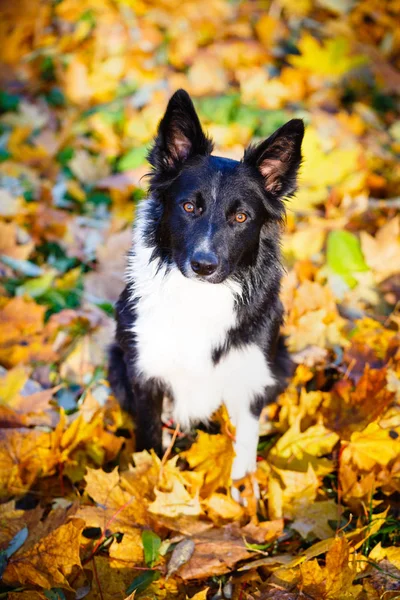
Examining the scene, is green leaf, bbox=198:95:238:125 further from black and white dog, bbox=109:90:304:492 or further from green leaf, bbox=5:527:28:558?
green leaf, bbox=5:527:28:558

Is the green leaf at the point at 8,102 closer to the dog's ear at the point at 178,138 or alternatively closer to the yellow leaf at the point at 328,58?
the yellow leaf at the point at 328,58

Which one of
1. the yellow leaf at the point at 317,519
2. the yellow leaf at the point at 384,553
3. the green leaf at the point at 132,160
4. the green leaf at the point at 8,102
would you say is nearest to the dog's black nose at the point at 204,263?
the yellow leaf at the point at 317,519

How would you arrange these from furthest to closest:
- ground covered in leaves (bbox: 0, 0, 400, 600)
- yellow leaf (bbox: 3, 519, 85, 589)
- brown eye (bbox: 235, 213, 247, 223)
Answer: brown eye (bbox: 235, 213, 247, 223), ground covered in leaves (bbox: 0, 0, 400, 600), yellow leaf (bbox: 3, 519, 85, 589)

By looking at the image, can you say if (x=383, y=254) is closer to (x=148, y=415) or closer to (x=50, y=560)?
(x=148, y=415)

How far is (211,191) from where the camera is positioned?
108 inches

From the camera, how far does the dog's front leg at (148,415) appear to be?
310 cm

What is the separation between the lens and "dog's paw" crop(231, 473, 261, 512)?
294 centimetres

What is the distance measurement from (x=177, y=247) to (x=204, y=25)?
16.5ft

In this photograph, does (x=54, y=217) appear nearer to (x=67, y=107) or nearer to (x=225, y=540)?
(x=67, y=107)

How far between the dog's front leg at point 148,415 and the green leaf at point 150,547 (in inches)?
26.5

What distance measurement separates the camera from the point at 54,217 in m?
4.68

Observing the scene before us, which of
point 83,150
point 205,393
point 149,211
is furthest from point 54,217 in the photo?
point 205,393

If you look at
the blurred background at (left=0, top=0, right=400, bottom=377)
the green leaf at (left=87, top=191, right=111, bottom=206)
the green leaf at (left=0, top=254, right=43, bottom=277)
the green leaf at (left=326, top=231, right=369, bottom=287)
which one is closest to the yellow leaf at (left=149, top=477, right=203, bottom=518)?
the blurred background at (left=0, top=0, right=400, bottom=377)

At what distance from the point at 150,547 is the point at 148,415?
0.77m
